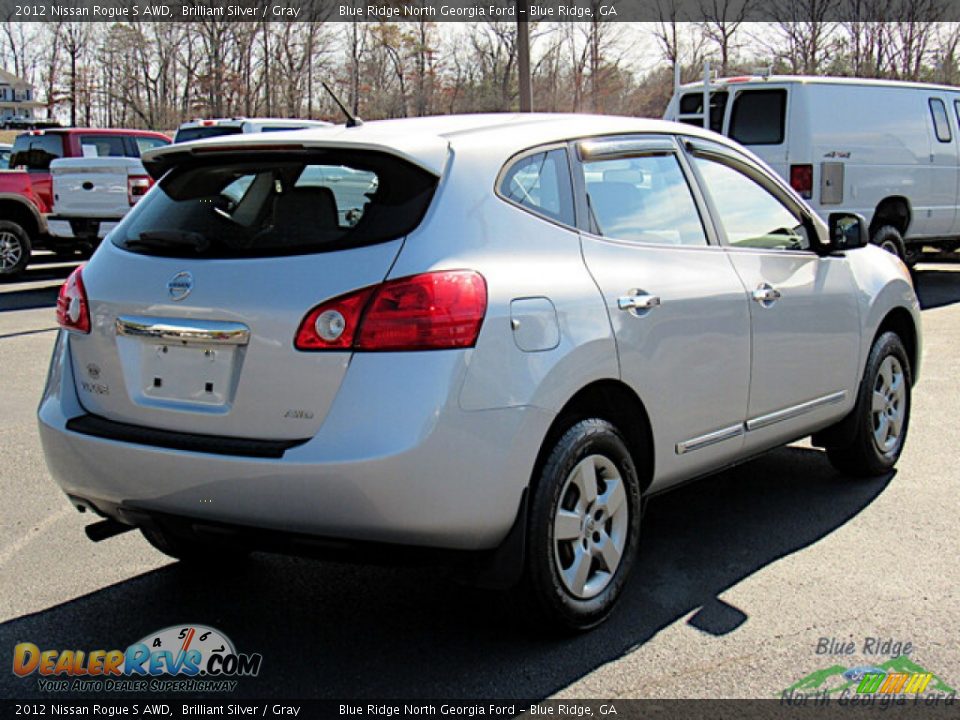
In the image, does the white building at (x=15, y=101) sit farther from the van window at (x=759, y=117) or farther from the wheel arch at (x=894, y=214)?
the wheel arch at (x=894, y=214)

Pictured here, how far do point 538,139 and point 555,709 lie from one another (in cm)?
191

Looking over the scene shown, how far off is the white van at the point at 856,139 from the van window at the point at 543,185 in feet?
30.0

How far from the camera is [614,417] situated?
4.11 m

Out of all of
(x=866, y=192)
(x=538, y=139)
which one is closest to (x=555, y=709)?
(x=538, y=139)

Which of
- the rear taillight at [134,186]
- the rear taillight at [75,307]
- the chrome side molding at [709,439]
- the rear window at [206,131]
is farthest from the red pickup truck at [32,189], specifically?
the chrome side molding at [709,439]

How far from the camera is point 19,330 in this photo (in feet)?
37.2

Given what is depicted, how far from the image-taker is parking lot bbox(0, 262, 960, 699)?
141 inches

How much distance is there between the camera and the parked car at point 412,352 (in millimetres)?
3336

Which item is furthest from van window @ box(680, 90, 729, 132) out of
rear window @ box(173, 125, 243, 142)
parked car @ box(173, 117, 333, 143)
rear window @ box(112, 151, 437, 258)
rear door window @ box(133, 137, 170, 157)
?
rear window @ box(112, 151, 437, 258)

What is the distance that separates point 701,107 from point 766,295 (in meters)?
9.07

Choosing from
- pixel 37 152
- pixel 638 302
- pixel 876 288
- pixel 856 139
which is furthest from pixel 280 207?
pixel 37 152

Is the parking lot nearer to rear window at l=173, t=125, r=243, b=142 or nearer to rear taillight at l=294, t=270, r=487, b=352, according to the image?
rear taillight at l=294, t=270, r=487, b=352

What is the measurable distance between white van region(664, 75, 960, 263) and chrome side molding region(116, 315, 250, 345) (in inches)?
399

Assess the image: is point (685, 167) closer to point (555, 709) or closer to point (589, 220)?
point (589, 220)
